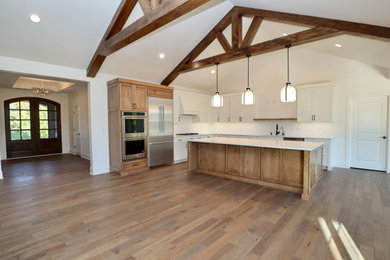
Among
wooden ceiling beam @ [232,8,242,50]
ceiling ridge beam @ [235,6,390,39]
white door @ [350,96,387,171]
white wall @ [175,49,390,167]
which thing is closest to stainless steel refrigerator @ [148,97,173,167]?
white wall @ [175,49,390,167]

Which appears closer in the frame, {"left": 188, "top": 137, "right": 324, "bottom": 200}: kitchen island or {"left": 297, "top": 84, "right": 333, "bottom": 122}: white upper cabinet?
{"left": 188, "top": 137, "right": 324, "bottom": 200}: kitchen island

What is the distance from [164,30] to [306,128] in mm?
4850

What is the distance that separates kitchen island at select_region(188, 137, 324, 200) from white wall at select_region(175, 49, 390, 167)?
1.96m

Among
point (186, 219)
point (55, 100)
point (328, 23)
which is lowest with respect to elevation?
point (186, 219)

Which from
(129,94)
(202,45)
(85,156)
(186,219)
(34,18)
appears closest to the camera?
(186,219)

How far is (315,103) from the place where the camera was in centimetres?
555

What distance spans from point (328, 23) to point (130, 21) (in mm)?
3439

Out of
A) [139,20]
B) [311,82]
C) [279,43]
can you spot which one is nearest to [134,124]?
[139,20]

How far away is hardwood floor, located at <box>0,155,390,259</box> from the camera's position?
2053 mm

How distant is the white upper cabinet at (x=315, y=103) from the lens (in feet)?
17.6

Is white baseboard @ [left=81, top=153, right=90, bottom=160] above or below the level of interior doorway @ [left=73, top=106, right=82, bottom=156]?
below

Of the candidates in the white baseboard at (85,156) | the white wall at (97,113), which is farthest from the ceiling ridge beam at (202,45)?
the white baseboard at (85,156)

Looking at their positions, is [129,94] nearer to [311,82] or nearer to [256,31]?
[256,31]

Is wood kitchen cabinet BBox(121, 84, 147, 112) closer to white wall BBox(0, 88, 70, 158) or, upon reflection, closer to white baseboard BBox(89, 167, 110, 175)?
white baseboard BBox(89, 167, 110, 175)
